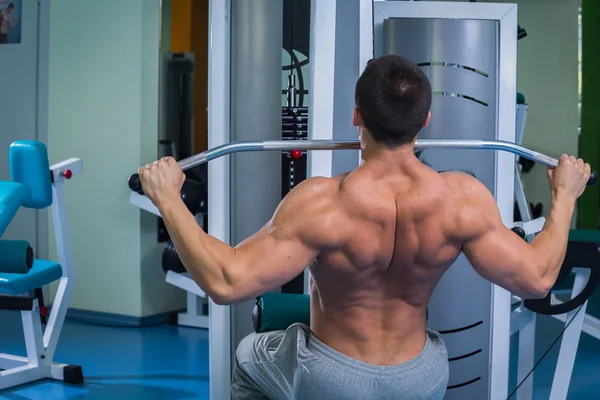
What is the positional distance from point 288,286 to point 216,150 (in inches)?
50.8

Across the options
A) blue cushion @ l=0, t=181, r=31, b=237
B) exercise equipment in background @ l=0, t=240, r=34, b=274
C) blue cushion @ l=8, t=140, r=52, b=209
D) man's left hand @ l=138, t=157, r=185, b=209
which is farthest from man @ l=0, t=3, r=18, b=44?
man's left hand @ l=138, t=157, r=185, b=209

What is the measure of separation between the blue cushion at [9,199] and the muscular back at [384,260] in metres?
1.65

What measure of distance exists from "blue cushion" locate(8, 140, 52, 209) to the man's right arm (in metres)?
2.48

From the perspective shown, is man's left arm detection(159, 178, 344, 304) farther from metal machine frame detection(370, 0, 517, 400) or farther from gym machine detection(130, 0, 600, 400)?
metal machine frame detection(370, 0, 517, 400)

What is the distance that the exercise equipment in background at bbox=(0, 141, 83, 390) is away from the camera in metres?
3.76

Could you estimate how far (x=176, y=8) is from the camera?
5.45m

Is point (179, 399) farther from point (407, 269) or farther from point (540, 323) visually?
point (540, 323)

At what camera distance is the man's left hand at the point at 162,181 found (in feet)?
6.07

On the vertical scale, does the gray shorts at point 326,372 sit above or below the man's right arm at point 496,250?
below

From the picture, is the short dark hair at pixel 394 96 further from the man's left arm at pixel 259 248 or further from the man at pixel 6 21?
the man at pixel 6 21

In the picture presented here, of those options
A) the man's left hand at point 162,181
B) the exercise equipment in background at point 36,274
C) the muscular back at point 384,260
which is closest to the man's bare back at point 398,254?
the muscular back at point 384,260

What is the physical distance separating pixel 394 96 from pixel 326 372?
64cm

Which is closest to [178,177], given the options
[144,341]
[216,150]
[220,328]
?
[216,150]

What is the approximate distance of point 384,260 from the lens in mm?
1880
